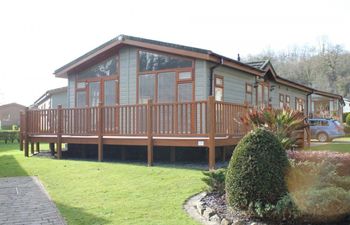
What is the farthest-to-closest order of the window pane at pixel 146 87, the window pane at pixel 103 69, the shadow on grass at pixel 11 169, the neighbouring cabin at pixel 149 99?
the window pane at pixel 103 69 → the window pane at pixel 146 87 → the neighbouring cabin at pixel 149 99 → the shadow on grass at pixel 11 169

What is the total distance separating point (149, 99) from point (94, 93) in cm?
525

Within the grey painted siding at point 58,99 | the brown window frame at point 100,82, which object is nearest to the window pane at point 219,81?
the brown window frame at point 100,82

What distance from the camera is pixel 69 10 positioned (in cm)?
1097

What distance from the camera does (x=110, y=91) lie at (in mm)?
15625

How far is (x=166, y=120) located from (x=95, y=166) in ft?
8.14

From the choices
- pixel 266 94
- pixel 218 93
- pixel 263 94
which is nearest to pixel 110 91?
pixel 218 93

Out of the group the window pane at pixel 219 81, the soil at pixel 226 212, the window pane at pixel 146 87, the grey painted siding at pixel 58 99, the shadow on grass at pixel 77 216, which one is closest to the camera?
the soil at pixel 226 212

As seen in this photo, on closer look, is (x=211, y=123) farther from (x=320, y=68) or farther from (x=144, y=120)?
(x=320, y=68)

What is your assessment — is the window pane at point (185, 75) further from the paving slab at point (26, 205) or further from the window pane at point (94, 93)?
the paving slab at point (26, 205)

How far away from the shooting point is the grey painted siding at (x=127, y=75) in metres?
14.9

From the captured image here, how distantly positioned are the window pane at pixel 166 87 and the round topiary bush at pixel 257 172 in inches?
323

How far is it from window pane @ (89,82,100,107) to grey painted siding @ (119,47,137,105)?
1.34 meters

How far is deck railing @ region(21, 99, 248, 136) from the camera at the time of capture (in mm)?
11133

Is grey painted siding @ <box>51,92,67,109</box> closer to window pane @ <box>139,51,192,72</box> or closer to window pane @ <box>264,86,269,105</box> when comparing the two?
window pane @ <box>264,86,269,105</box>
